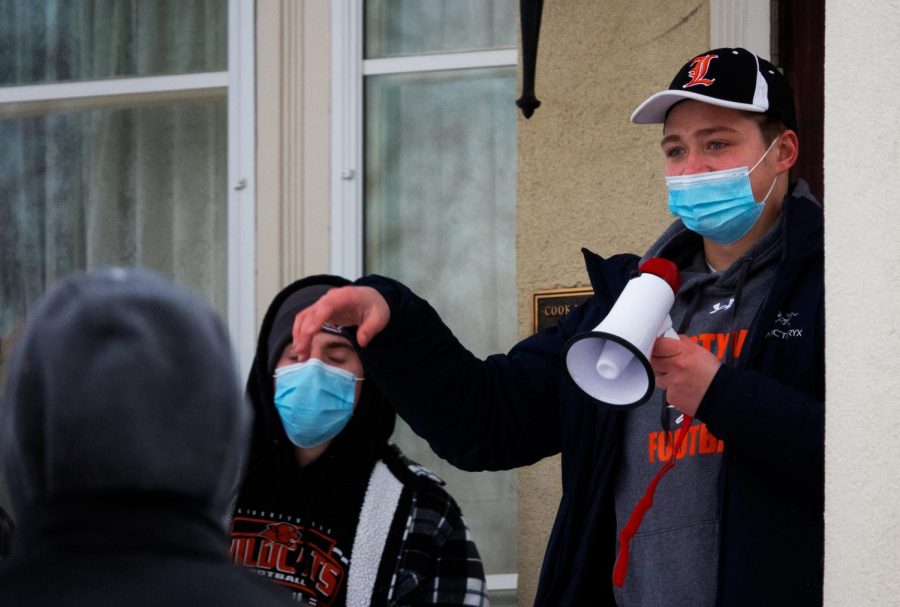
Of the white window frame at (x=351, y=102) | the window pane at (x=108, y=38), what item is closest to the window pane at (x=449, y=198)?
the white window frame at (x=351, y=102)

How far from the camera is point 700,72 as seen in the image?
3.86m

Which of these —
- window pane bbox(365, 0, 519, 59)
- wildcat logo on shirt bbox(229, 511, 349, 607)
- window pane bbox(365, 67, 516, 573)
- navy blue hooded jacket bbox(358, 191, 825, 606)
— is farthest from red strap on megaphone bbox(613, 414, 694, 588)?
window pane bbox(365, 0, 519, 59)

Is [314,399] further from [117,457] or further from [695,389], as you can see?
[117,457]

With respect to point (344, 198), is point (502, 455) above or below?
below

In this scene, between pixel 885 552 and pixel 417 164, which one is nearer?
pixel 885 552

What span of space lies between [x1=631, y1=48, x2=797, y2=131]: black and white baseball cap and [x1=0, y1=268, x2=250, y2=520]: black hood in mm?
2111

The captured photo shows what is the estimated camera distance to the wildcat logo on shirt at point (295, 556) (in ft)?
14.8

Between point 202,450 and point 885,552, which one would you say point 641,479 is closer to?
point 885,552

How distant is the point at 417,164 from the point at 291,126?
0.50 metres

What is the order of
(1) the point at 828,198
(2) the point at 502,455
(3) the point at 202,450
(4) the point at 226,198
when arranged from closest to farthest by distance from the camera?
(3) the point at 202,450
(1) the point at 828,198
(2) the point at 502,455
(4) the point at 226,198

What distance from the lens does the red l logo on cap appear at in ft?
12.5

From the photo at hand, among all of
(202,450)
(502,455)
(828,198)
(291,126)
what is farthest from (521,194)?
(202,450)

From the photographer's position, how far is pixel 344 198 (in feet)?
20.4

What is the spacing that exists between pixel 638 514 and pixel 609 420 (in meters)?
0.25
